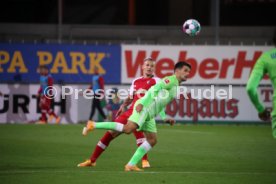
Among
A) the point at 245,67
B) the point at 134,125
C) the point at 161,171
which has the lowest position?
the point at 161,171

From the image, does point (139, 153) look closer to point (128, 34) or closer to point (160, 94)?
point (160, 94)

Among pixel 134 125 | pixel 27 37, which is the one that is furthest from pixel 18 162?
pixel 27 37

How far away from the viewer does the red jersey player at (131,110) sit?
43.6ft

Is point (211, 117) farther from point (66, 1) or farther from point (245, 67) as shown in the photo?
point (66, 1)

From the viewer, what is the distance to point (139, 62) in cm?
2739

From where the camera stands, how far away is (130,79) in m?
27.4

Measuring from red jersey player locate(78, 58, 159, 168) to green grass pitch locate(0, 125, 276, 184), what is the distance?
268mm

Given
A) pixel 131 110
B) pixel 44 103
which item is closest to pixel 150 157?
pixel 131 110

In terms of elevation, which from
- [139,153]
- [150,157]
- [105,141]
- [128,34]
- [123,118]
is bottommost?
[150,157]

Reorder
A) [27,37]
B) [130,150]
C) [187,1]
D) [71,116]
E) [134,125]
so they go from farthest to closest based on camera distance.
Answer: [187,1] → [27,37] → [71,116] → [130,150] → [134,125]

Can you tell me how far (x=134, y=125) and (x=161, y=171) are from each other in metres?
1.14

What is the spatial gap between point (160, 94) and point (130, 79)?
15.1 meters

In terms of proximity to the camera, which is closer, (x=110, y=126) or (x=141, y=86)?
(x=110, y=126)

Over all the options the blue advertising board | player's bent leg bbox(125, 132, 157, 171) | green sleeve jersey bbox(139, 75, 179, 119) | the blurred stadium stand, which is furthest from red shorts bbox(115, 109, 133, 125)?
the blurred stadium stand
